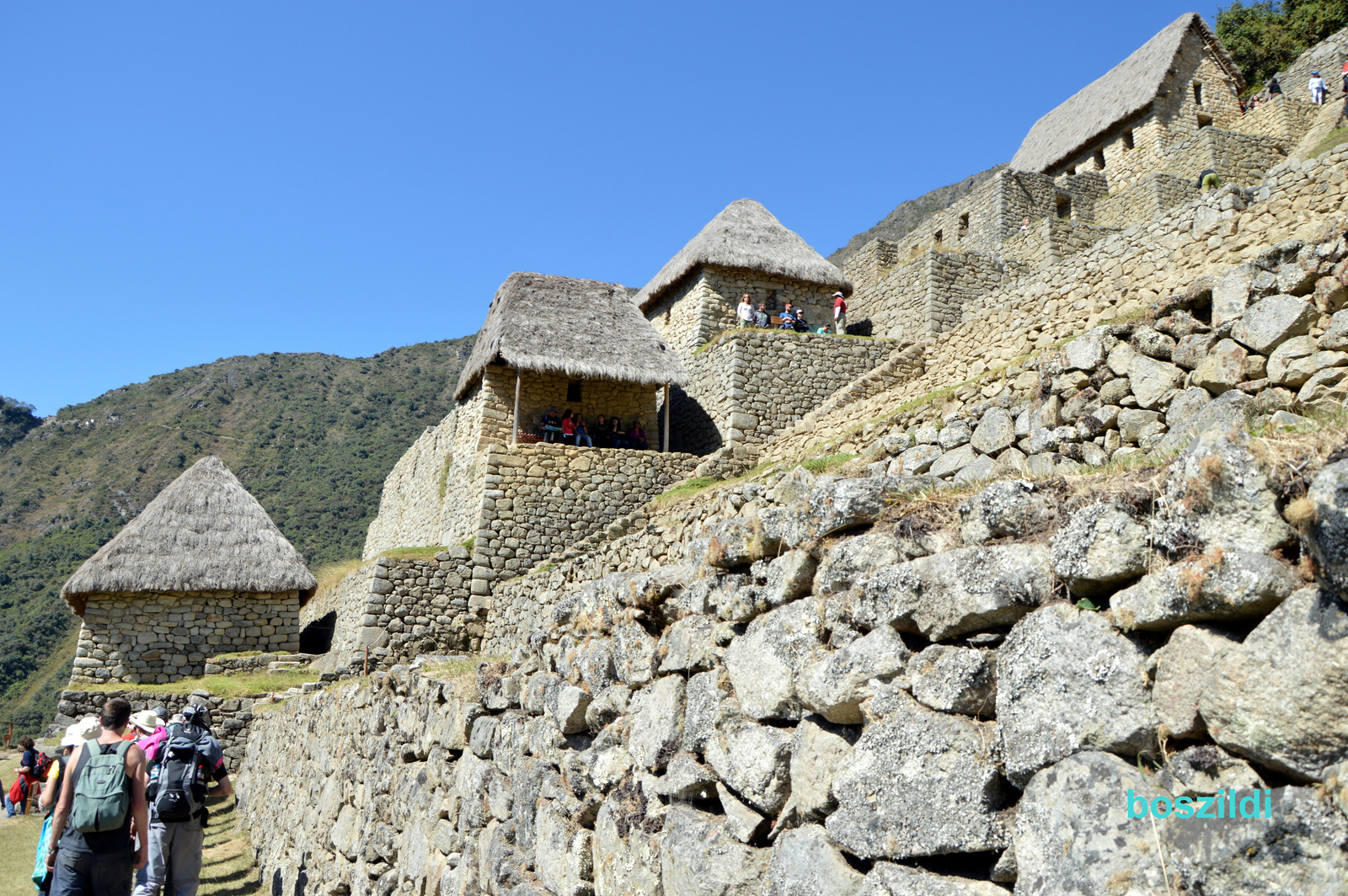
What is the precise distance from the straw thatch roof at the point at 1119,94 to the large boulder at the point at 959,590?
1009 inches

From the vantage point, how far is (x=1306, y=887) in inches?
51.4

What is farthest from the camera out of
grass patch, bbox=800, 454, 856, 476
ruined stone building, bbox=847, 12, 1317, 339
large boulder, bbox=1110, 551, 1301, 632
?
ruined stone building, bbox=847, 12, 1317, 339

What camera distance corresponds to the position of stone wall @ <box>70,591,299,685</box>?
16.4m

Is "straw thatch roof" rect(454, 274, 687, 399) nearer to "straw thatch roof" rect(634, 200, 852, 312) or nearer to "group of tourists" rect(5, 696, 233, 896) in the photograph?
"straw thatch roof" rect(634, 200, 852, 312)

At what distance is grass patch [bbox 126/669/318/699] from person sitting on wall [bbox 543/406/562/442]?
18.5ft

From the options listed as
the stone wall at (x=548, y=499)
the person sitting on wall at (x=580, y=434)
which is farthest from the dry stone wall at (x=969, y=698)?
the person sitting on wall at (x=580, y=434)

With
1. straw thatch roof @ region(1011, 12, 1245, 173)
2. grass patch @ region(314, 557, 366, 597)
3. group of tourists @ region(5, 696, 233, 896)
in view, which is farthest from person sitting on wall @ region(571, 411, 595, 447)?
straw thatch roof @ region(1011, 12, 1245, 173)

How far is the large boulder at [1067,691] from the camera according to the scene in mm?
1597

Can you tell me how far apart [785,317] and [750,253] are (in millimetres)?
1755

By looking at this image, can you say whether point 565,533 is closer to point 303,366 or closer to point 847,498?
point 847,498

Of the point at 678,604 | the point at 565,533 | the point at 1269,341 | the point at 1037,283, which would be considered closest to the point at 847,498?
the point at 678,604

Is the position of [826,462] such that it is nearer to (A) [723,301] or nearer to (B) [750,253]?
(A) [723,301]

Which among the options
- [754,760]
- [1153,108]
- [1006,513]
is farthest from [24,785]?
[1153,108]

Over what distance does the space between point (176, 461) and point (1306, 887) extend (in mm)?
54217
